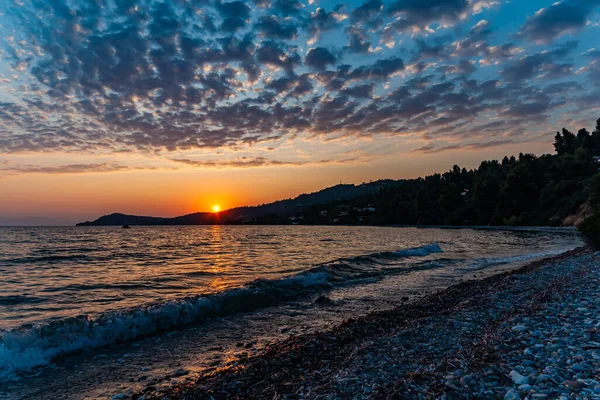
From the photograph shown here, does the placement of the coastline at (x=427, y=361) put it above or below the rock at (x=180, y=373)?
above

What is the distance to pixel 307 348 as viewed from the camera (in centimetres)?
845

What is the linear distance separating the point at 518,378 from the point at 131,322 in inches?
422

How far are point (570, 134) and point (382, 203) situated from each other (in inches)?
3448

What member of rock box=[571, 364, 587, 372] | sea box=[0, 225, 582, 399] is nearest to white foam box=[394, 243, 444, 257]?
sea box=[0, 225, 582, 399]

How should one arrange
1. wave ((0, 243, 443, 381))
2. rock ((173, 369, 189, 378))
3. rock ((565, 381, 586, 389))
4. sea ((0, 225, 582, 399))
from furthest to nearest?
wave ((0, 243, 443, 381)), sea ((0, 225, 582, 399)), rock ((173, 369, 189, 378)), rock ((565, 381, 586, 389))

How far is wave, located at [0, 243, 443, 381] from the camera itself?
356 inches

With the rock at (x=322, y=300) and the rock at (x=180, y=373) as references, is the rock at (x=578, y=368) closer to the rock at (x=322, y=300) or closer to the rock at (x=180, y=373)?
Result: the rock at (x=180, y=373)

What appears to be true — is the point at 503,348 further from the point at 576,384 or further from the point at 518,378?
the point at 576,384

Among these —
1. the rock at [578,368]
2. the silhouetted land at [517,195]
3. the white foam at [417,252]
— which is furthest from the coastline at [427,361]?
the silhouetted land at [517,195]

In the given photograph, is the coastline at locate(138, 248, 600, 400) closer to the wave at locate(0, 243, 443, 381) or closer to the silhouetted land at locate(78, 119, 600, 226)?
the wave at locate(0, 243, 443, 381)

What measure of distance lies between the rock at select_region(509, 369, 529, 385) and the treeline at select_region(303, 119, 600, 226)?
241 feet

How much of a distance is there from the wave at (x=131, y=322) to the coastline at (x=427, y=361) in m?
4.21

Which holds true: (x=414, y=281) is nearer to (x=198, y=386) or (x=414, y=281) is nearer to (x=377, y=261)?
(x=377, y=261)

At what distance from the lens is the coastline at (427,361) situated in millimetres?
5289
